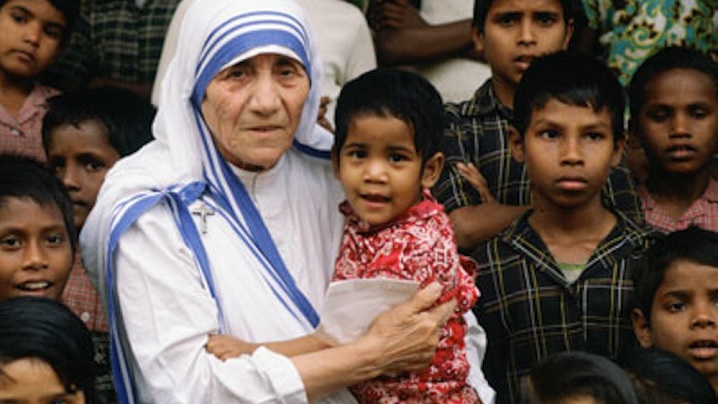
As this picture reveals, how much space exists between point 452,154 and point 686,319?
40.7 inches

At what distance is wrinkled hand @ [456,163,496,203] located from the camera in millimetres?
4891

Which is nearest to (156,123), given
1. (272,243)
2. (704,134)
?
(272,243)

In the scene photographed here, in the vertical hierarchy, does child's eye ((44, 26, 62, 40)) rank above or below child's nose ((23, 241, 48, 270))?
above

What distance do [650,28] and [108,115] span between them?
2194mm

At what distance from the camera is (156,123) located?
4207 millimetres

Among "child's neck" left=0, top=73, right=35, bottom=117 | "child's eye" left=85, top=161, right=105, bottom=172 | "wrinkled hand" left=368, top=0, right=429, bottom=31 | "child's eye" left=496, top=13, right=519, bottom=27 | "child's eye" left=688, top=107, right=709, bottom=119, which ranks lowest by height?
"child's eye" left=85, top=161, right=105, bottom=172

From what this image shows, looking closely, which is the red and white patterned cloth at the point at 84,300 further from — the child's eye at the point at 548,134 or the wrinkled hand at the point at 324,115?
the child's eye at the point at 548,134

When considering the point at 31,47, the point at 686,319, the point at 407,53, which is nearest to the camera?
the point at 686,319

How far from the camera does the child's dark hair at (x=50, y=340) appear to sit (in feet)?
12.6

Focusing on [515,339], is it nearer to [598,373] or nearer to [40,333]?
[598,373]

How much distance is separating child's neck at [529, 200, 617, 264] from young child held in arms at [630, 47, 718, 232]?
21.6 inches

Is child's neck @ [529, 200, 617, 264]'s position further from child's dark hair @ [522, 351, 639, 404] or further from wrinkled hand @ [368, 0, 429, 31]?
wrinkled hand @ [368, 0, 429, 31]

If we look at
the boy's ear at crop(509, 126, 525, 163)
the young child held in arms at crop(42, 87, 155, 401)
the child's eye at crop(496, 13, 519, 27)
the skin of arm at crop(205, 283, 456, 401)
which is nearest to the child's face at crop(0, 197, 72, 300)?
the young child held in arms at crop(42, 87, 155, 401)

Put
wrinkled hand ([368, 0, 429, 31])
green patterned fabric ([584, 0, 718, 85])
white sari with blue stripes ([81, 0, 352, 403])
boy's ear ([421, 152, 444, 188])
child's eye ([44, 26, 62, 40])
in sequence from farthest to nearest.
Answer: wrinkled hand ([368, 0, 429, 31]) → green patterned fabric ([584, 0, 718, 85]) → child's eye ([44, 26, 62, 40]) → boy's ear ([421, 152, 444, 188]) → white sari with blue stripes ([81, 0, 352, 403])
